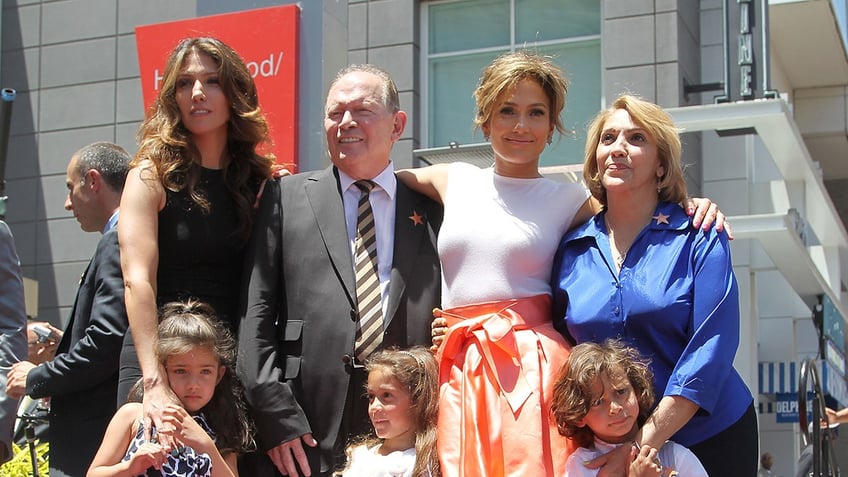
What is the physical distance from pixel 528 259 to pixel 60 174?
15575 mm

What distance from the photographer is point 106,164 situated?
503 centimetres

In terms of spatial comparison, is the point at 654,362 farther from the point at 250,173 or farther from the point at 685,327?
the point at 250,173

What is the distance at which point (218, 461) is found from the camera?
388 cm

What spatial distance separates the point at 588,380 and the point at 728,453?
57 cm

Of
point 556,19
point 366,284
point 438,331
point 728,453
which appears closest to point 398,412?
point 438,331

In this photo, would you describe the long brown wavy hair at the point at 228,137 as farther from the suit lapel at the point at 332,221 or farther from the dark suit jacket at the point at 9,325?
the dark suit jacket at the point at 9,325

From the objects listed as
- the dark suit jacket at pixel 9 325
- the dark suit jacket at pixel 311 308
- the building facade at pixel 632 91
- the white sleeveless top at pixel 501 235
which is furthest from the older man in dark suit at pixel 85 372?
the building facade at pixel 632 91

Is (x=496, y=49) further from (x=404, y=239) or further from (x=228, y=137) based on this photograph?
(x=404, y=239)

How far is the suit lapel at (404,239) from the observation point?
4.09 meters

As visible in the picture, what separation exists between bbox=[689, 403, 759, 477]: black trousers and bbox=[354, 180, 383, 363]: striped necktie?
3.87 feet

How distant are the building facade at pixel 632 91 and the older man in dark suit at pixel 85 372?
8083mm

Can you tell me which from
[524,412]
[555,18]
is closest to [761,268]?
[555,18]

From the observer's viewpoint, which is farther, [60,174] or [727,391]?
[60,174]

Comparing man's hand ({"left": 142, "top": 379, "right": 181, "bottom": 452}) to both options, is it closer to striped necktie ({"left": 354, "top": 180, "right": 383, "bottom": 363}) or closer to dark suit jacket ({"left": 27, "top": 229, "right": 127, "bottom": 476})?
dark suit jacket ({"left": 27, "top": 229, "right": 127, "bottom": 476})
